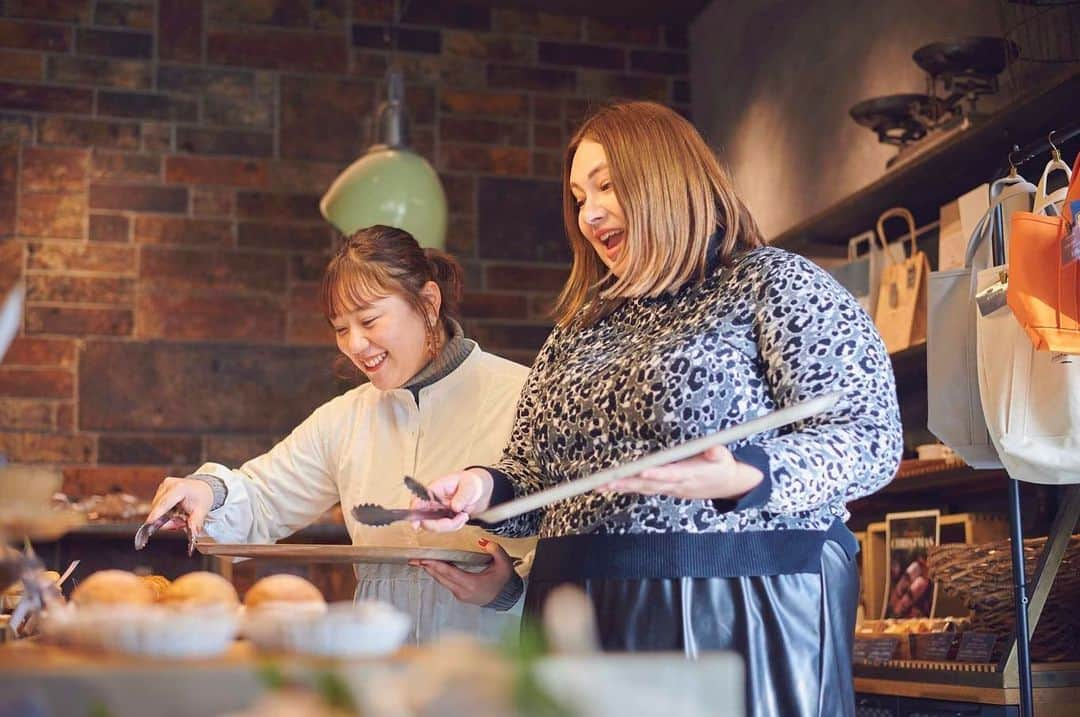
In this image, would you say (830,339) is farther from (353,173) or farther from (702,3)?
(702,3)

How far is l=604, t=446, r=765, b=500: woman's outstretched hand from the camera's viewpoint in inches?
53.6

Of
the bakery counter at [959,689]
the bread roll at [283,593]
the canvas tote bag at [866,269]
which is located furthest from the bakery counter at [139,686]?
the canvas tote bag at [866,269]

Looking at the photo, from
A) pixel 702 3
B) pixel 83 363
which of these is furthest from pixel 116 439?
pixel 702 3

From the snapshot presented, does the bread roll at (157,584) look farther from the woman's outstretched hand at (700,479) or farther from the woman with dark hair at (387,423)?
the woman's outstretched hand at (700,479)

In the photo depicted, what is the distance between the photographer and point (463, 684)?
0.86 meters

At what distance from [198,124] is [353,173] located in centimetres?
137

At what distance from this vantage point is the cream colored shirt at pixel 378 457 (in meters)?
2.41

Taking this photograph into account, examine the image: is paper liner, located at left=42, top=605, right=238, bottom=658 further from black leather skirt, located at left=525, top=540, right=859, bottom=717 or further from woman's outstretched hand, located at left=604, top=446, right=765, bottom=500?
black leather skirt, located at left=525, top=540, right=859, bottom=717

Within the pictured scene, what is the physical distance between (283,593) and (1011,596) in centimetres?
206

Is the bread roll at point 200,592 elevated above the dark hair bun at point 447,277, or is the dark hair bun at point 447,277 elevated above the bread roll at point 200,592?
the dark hair bun at point 447,277

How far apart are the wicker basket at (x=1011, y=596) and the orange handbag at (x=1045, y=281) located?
0.69 meters

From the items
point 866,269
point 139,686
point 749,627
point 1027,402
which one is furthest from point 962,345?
point 139,686

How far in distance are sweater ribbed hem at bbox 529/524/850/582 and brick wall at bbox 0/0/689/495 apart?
373 centimetres

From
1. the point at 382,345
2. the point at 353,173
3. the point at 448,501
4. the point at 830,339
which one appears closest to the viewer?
the point at 830,339
